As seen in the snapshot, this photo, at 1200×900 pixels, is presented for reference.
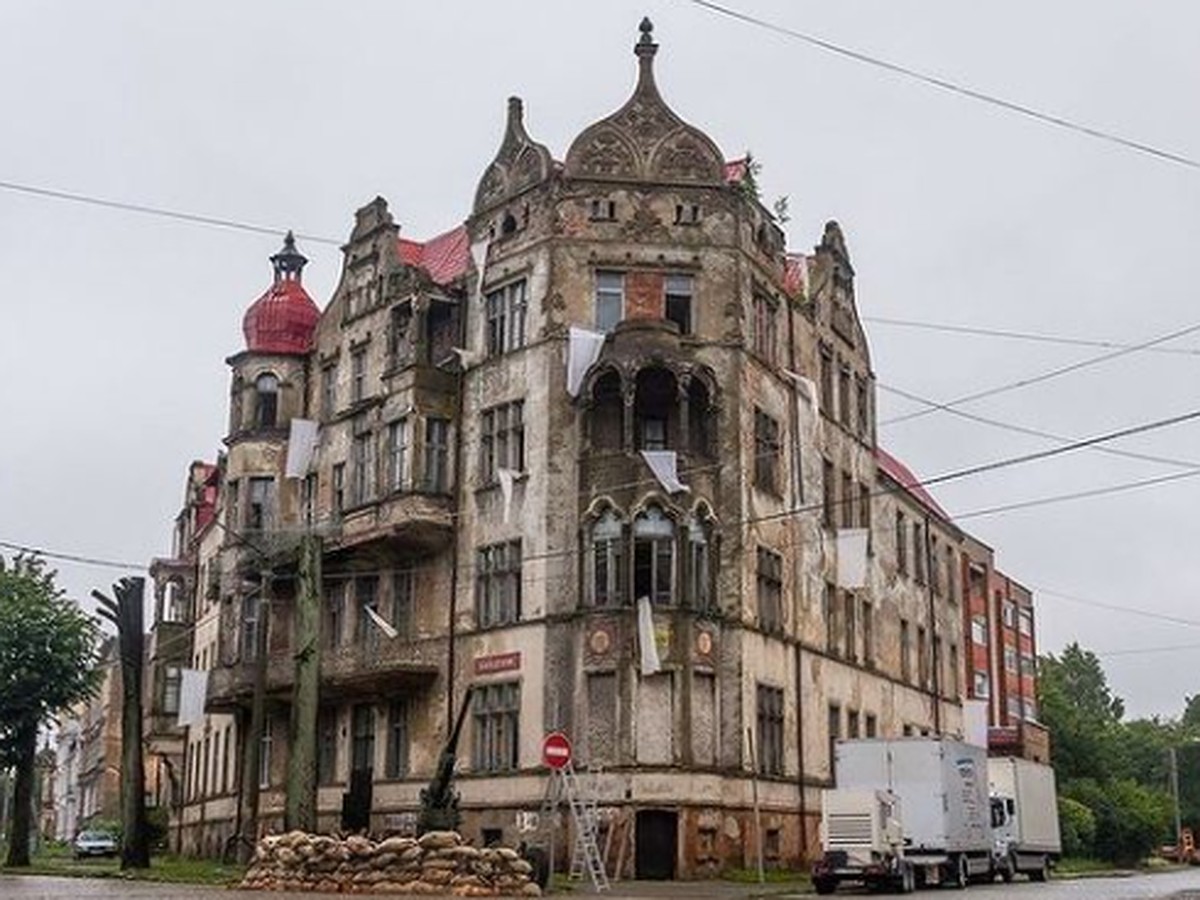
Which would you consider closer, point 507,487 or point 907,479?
point 507,487

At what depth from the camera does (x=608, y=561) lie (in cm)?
4281

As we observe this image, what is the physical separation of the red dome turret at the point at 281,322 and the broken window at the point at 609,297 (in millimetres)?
14647

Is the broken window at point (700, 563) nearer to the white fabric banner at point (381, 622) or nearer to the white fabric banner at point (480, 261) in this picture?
the white fabric banner at point (381, 622)

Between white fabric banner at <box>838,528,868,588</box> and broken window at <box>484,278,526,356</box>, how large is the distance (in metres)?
12.7

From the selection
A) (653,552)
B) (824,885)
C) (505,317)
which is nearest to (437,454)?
(505,317)

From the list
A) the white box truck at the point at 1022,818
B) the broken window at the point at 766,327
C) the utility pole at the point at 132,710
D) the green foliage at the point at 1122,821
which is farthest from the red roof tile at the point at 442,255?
the green foliage at the point at 1122,821

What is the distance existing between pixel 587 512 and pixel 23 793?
71.9 feet

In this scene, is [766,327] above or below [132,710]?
above

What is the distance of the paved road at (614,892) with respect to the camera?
93.8ft

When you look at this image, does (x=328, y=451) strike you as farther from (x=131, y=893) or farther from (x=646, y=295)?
(x=131, y=893)

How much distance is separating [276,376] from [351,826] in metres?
17.7

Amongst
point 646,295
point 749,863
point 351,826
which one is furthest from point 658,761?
point 646,295

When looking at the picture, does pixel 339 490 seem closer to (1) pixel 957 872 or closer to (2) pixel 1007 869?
(1) pixel 957 872

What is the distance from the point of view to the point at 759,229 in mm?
47688
